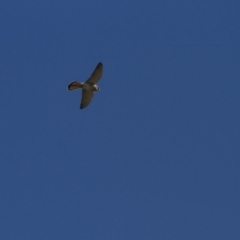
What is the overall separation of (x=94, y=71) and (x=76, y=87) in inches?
43.0

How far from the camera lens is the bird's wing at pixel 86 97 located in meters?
Result: 48.7

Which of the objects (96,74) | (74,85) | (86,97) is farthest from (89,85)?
(74,85)

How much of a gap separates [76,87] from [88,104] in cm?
138

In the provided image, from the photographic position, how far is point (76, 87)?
47969 millimetres

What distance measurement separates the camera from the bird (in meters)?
48.0

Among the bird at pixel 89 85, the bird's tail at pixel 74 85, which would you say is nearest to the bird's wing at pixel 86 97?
the bird at pixel 89 85

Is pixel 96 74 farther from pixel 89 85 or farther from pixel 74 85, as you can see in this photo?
pixel 74 85

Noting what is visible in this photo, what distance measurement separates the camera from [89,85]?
48312 millimetres

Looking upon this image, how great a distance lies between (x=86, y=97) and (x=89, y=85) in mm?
750

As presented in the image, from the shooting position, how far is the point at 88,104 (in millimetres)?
49000

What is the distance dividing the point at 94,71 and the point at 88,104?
185cm

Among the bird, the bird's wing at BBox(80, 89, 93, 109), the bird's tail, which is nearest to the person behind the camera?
the bird's tail

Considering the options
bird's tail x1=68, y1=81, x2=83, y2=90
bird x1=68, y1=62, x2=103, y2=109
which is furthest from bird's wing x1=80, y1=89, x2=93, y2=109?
bird's tail x1=68, y1=81, x2=83, y2=90

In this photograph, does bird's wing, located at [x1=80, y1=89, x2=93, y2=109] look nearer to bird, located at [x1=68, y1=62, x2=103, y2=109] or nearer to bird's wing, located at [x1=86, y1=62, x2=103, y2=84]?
bird, located at [x1=68, y1=62, x2=103, y2=109]
